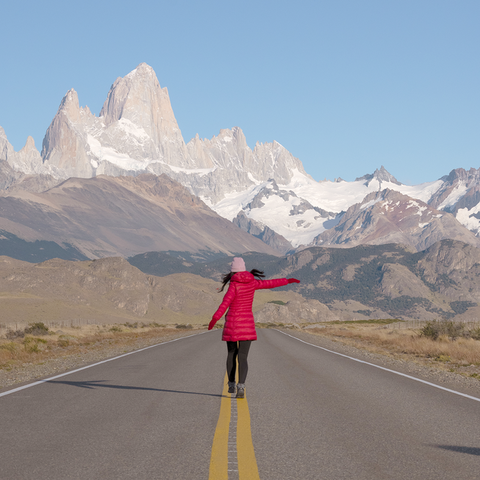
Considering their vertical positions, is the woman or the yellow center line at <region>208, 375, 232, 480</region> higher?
the woman

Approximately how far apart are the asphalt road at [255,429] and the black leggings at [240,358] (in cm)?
53

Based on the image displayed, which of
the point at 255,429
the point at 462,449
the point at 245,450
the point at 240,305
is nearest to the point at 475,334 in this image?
the point at 240,305

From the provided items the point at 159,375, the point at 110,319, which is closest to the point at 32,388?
the point at 159,375

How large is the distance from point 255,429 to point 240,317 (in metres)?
2.61

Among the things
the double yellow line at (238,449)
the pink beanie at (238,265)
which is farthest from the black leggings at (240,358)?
the pink beanie at (238,265)

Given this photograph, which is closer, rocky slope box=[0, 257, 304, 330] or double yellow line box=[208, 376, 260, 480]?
double yellow line box=[208, 376, 260, 480]

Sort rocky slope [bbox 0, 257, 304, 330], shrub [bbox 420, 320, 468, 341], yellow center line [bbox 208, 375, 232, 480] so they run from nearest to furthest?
yellow center line [bbox 208, 375, 232, 480], shrub [bbox 420, 320, 468, 341], rocky slope [bbox 0, 257, 304, 330]

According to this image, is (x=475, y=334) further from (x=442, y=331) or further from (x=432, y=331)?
(x=432, y=331)

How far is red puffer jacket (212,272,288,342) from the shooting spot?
392 inches

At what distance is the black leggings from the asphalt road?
0.53 m

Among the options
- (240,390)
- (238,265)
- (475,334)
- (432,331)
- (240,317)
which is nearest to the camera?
(240,317)

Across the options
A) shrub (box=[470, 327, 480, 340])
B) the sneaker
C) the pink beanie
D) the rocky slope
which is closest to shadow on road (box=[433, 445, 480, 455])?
the sneaker

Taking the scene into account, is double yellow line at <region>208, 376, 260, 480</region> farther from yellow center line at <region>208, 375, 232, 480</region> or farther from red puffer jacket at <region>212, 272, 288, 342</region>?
red puffer jacket at <region>212, 272, 288, 342</region>

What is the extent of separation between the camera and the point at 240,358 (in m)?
10.0
